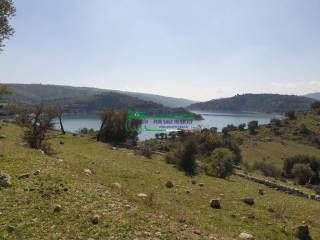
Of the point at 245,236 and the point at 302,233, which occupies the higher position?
the point at 245,236

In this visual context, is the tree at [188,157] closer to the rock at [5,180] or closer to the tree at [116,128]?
the tree at [116,128]

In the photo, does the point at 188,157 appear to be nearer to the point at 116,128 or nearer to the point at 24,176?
the point at 116,128

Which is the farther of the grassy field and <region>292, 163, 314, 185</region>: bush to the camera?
<region>292, 163, 314, 185</region>: bush

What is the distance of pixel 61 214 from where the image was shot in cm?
971

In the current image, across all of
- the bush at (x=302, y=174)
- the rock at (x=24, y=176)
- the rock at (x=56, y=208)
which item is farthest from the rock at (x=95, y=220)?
the bush at (x=302, y=174)

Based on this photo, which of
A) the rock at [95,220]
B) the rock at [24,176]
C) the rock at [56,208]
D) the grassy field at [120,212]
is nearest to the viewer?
the grassy field at [120,212]

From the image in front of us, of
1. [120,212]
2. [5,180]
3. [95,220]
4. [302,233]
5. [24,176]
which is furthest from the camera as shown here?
[302,233]

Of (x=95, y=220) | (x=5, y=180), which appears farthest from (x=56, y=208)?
(x=5, y=180)

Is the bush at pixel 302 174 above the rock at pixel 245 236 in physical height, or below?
below

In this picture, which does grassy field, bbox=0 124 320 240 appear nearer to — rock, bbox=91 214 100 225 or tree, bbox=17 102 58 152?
rock, bbox=91 214 100 225

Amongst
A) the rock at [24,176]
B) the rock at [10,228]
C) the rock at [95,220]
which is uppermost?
the rock at [24,176]

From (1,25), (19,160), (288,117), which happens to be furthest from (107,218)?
(288,117)

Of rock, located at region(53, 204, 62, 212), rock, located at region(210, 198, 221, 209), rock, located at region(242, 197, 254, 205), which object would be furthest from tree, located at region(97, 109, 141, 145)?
rock, located at region(53, 204, 62, 212)

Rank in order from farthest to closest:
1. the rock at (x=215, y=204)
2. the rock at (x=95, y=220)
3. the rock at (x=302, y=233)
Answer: the rock at (x=215, y=204) < the rock at (x=302, y=233) < the rock at (x=95, y=220)
